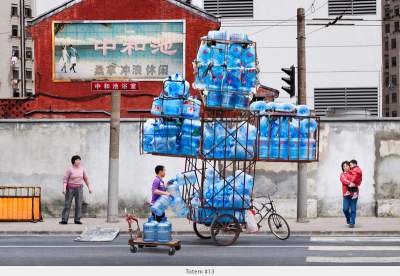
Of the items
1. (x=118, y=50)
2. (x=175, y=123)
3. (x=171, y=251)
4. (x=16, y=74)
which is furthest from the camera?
(x=16, y=74)

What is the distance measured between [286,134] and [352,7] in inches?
1348

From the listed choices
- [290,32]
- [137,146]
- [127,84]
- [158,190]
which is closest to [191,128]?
[158,190]

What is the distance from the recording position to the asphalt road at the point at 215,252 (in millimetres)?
15008

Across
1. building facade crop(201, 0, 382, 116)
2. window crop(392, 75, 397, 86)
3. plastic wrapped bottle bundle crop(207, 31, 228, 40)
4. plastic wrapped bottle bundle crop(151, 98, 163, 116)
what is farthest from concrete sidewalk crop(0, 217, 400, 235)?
window crop(392, 75, 397, 86)

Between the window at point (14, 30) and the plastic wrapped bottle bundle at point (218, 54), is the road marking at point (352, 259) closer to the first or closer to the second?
the plastic wrapped bottle bundle at point (218, 54)

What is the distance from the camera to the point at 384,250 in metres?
16.9

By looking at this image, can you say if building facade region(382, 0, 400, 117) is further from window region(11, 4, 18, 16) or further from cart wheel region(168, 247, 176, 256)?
cart wheel region(168, 247, 176, 256)

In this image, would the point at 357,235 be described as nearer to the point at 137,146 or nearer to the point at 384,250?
the point at 384,250

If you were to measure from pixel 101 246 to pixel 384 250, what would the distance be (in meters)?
5.86

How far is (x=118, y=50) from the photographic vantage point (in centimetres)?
3447

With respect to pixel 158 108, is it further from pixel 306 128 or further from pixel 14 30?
pixel 14 30

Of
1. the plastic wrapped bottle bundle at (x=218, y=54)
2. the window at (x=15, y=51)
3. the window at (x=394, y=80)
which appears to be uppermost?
the window at (x=15, y=51)

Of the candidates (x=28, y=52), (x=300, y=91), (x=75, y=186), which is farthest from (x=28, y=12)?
(x=300, y=91)

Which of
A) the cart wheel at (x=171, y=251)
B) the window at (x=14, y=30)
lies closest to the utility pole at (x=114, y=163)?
the cart wheel at (x=171, y=251)
